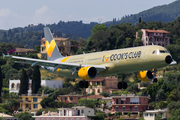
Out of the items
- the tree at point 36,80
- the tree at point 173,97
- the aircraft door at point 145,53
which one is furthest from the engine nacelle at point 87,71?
the tree at point 36,80

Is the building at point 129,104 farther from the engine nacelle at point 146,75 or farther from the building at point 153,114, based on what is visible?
the engine nacelle at point 146,75

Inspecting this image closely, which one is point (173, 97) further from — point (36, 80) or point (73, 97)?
point (36, 80)

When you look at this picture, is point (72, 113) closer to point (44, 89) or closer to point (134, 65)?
point (44, 89)

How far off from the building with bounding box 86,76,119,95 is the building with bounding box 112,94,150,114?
94.0 feet

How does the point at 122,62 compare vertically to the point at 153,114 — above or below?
above

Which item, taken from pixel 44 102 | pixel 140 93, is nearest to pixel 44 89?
pixel 44 102

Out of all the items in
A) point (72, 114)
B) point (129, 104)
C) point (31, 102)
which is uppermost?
point (31, 102)

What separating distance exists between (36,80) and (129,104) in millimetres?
48089

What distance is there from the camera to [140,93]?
568ft

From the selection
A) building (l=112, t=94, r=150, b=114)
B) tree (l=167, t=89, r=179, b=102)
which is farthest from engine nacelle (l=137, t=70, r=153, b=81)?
tree (l=167, t=89, r=179, b=102)

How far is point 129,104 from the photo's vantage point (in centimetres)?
16212

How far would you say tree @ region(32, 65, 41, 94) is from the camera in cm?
18312

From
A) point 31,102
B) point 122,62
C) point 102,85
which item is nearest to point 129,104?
point 102,85

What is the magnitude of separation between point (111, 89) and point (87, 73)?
13982 centimetres
